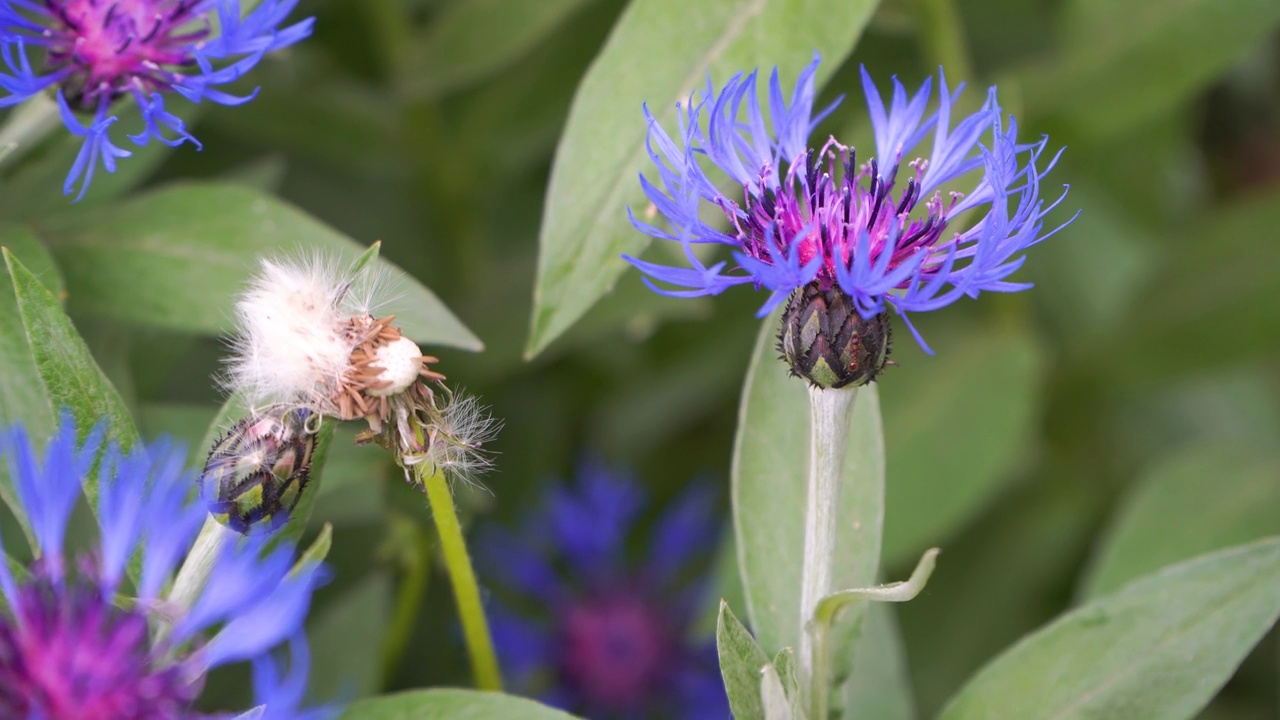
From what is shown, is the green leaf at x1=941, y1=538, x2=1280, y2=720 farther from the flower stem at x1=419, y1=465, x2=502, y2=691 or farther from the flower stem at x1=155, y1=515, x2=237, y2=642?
the flower stem at x1=155, y1=515, x2=237, y2=642

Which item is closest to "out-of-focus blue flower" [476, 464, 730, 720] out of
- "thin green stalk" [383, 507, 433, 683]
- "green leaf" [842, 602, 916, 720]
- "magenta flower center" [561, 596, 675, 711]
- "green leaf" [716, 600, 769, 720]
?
"magenta flower center" [561, 596, 675, 711]

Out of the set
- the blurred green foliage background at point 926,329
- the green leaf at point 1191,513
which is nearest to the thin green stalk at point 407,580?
the blurred green foliage background at point 926,329

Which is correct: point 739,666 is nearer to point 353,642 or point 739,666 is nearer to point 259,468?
point 259,468

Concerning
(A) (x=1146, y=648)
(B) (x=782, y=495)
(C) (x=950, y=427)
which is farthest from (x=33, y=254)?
(C) (x=950, y=427)

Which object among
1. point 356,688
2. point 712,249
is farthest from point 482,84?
point 356,688

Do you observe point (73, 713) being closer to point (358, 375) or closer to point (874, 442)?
point (358, 375)

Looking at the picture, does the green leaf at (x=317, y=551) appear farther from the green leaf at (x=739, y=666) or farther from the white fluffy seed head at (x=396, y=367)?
the green leaf at (x=739, y=666)
